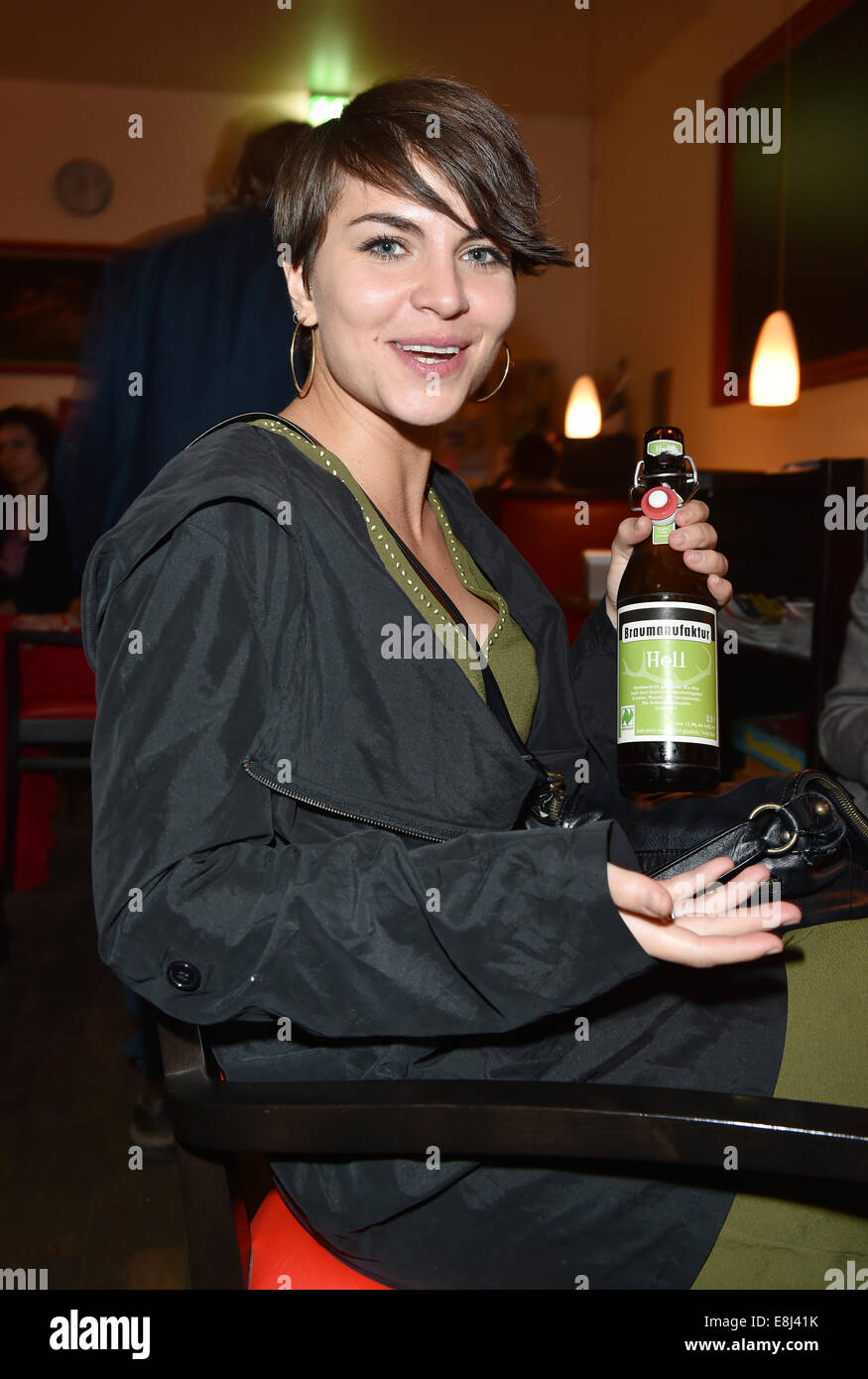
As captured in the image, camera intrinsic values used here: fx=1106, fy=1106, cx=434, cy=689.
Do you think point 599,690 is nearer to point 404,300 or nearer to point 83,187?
point 404,300

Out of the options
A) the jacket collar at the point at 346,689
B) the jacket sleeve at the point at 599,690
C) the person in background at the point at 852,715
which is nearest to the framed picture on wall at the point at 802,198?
the person in background at the point at 852,715

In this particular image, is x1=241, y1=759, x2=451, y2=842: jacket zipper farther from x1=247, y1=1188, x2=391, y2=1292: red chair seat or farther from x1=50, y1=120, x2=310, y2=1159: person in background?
x1=50, y1=120, x2=310, y2=1159: person in background

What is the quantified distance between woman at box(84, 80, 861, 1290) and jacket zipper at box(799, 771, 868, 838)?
0.14 m

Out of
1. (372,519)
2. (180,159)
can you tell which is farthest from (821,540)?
(180,159)

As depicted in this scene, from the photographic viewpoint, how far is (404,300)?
3.21ft

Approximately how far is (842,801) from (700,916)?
196 mm

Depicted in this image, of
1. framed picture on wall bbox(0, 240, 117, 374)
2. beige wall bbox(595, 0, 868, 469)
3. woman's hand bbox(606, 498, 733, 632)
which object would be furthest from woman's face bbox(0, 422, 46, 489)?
woman's hand bbox(606, 498, 733, 632)

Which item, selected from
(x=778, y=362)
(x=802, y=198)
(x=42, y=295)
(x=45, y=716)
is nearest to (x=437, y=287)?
(x=45, y=716)

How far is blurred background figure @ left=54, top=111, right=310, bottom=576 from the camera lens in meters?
1.85

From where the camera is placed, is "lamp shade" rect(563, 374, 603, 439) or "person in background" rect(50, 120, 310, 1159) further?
"lamp shade" rect(563, 374, 603, 439)

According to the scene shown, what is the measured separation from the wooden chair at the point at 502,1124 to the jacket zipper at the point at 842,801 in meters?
0.22

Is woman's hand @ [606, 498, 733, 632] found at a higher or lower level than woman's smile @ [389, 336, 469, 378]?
lower

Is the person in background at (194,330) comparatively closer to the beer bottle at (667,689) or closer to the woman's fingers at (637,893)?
the beer bottle at (667,689)
